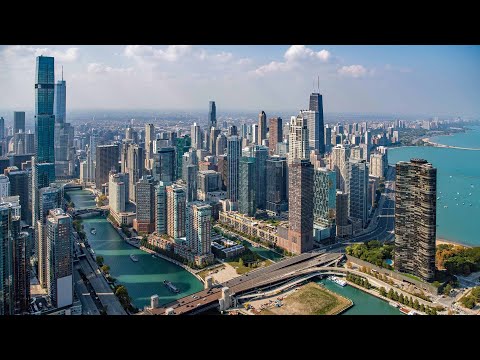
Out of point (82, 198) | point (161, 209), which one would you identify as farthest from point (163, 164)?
point (161, 209)

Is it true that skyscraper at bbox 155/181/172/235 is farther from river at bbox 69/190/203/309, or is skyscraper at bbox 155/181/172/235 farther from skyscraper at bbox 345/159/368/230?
skyscraper at bbox 345/159/368/230

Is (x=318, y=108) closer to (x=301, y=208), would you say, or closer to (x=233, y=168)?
(x=233, y=168)

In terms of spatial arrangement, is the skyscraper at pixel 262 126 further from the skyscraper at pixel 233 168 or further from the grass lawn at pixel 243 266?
the grass lawn at pixel 243 266

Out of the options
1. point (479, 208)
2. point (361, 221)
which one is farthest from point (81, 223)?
point (479, 208)

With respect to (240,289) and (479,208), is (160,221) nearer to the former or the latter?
(240,289)

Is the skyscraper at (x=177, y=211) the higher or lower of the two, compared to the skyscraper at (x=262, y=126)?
lower

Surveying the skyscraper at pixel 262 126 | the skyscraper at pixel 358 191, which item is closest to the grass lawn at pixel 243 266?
the skyscraper at pixel 358 191
